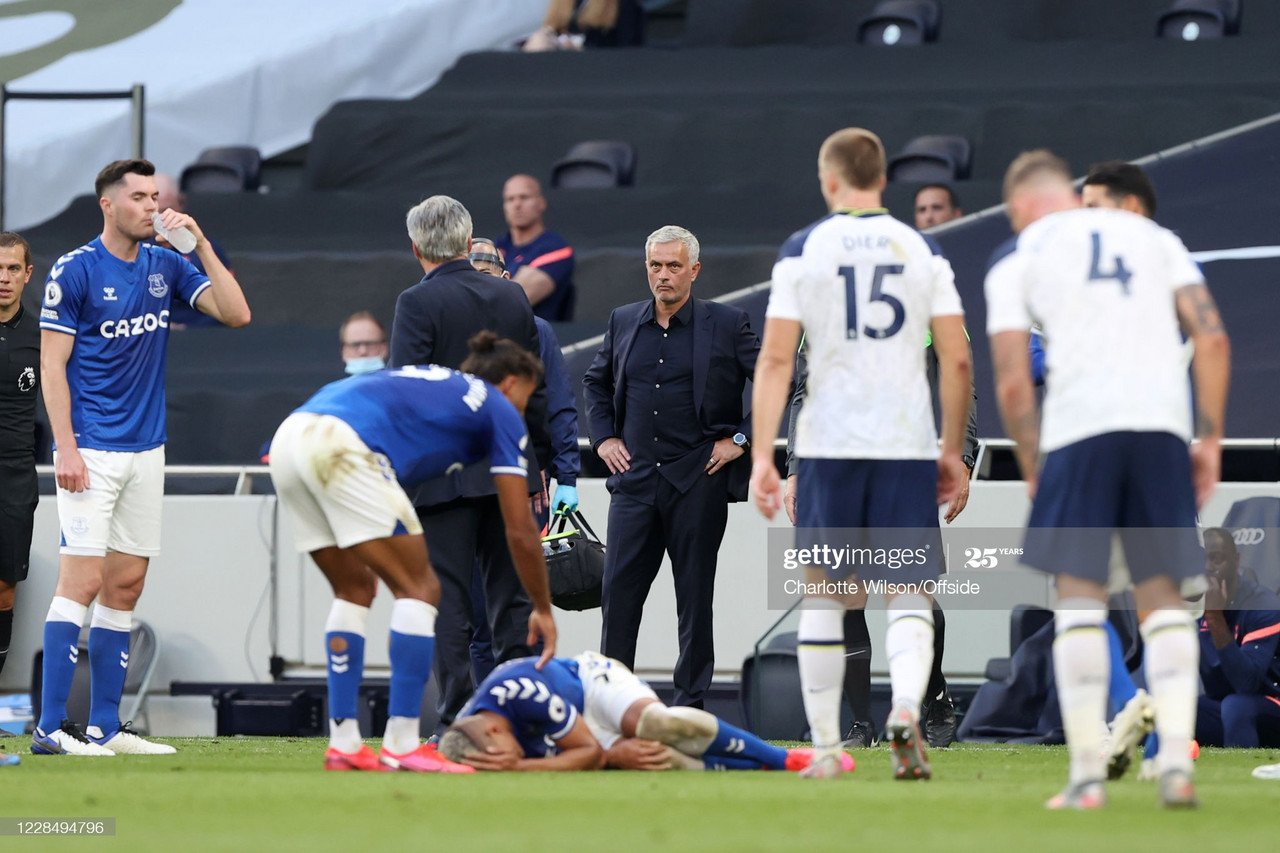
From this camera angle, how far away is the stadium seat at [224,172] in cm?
1581

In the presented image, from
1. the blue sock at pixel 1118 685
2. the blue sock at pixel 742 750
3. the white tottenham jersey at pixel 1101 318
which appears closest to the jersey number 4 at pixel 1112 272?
the white tottenham jersey at pixel 1101 318

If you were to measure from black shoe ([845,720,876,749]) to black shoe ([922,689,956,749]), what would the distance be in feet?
1.07

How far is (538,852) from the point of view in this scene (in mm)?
3947

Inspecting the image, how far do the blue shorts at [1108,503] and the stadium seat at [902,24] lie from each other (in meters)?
11.5

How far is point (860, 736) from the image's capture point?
7488 mm

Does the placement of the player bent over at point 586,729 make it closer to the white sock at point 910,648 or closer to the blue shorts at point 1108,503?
the white sock at point 910,648

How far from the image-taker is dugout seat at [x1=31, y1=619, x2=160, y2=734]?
955 cm

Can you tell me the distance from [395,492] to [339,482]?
0.16 m

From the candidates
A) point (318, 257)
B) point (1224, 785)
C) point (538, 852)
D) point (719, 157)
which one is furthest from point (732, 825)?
point (719, 157)

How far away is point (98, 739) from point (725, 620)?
133 inches

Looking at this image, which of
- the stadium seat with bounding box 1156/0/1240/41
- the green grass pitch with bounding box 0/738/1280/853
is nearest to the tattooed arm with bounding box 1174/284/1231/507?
the green grass pitch with bounding box 0/738/1280/853

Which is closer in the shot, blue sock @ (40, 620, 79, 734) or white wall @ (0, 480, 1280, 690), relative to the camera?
blue sock @ (40, 620, 79, 734)

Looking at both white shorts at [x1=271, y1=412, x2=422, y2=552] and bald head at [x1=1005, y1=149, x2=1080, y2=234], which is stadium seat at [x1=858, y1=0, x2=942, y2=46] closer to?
white shorts at [x1=271, y1=412, x2=422, y2=552]

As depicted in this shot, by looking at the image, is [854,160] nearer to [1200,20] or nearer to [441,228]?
[441,228]
